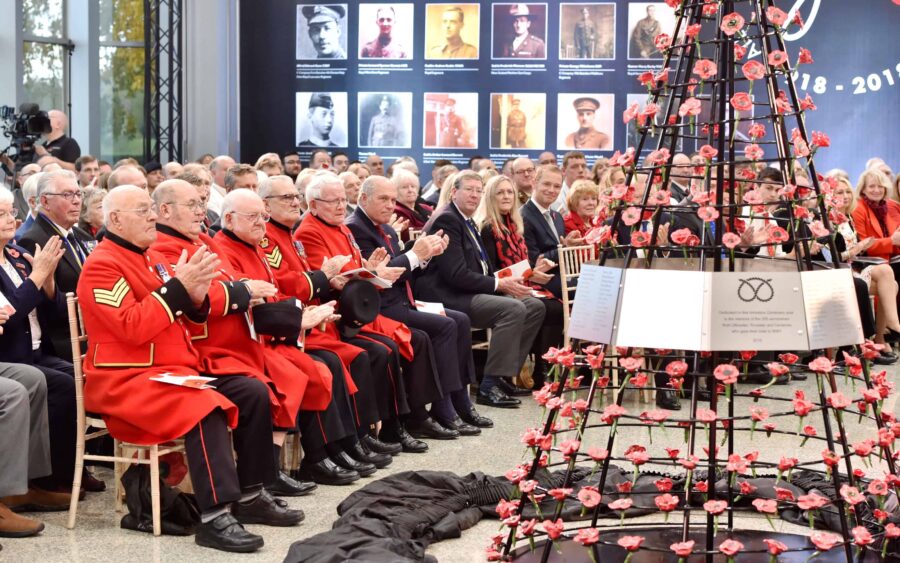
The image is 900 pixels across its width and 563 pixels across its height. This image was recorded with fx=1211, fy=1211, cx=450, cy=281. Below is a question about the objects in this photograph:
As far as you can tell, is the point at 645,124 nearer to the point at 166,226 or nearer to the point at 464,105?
the point at 166,226

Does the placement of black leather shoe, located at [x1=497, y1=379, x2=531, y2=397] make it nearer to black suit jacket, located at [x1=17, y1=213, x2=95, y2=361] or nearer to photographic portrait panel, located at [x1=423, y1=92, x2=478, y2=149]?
black suit jacket, located at [x1=17, y1=213, x2=95, y2=361]

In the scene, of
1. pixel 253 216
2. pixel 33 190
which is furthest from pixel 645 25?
pixel 253 216

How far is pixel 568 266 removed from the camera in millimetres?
7586

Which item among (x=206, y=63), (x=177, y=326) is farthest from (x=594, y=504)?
(x=206, y=63)

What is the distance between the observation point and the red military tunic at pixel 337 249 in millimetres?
5980

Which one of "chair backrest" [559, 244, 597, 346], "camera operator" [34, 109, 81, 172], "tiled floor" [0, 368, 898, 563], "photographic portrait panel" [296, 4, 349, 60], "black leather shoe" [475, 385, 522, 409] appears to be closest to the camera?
"tiled floor" [0, 368, 898, 563]

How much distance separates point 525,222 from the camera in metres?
8.02

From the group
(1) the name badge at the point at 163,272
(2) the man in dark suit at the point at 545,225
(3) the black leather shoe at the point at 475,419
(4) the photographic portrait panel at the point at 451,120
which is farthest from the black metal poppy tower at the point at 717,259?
(4) the photographic portrait panel at the point at 451,120

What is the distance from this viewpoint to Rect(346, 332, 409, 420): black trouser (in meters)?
5.92

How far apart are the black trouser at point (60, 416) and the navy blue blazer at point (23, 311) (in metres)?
0.09

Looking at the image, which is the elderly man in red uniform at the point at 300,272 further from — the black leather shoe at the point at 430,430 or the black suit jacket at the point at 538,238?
the black suit jacket at the point at 538,238

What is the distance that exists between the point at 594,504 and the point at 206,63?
11.1 m

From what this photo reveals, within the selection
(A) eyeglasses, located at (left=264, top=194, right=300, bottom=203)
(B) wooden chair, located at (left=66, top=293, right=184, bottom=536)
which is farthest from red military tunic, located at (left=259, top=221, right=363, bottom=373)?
(B) wooden chair, located at (left=66, top=293, right=184, bottom=536)

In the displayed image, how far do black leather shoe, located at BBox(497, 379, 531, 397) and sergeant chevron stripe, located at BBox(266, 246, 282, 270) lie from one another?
90.4 inches
